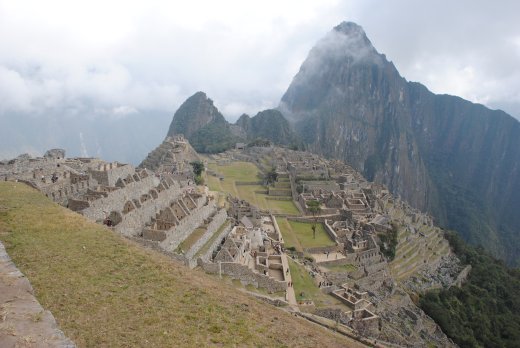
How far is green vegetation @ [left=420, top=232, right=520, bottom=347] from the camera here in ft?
117

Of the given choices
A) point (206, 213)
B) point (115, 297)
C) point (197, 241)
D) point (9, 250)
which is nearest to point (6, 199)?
point (9, 250)

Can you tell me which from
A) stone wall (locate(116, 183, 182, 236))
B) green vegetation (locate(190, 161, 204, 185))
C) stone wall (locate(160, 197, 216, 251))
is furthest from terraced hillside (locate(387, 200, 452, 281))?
stone wall (locate(116, 183, 182, 236))

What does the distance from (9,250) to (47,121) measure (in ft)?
202

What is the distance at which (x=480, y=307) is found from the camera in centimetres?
4272

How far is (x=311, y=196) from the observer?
51.5m

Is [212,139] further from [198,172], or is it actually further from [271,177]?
[198,172]

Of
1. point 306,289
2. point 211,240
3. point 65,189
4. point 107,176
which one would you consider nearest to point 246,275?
point 211,240

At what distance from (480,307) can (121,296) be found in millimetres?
43120

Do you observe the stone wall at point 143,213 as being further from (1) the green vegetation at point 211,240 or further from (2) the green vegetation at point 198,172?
(2) the green vegetation at point 198,172

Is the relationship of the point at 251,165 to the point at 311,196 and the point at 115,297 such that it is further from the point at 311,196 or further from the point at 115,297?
the point at 115,297

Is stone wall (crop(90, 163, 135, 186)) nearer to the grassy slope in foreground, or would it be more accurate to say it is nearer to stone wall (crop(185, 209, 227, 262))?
stone wall (crop(185, 209, 227, 262))

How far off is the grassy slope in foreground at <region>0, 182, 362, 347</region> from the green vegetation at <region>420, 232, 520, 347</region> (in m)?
28.2

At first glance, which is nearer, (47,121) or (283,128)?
(47,121)

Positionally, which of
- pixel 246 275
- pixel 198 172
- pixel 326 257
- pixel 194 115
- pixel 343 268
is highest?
pixel 194 115
